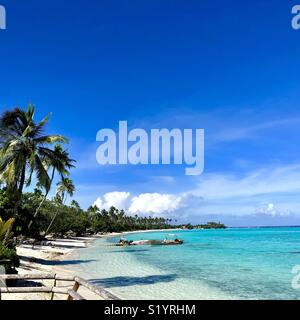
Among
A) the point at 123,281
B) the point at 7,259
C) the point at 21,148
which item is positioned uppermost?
the point at 21,148

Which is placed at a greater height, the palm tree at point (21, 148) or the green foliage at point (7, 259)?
the palm tree at point (21, 148)

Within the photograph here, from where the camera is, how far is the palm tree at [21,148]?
15.4 meters

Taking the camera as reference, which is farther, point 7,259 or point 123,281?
point 123,281

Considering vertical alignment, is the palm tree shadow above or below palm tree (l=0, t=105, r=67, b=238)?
below

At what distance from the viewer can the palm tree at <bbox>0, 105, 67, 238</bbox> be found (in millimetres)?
15406

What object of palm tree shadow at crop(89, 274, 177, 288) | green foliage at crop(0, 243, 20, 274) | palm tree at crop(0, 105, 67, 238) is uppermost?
palm tree at crop(0, 105, 67, 238)

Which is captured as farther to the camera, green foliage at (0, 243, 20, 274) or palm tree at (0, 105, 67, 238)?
palm tree at (0, 105, 67, 238)

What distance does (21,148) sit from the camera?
1564 centimetres

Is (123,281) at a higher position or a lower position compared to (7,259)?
lower

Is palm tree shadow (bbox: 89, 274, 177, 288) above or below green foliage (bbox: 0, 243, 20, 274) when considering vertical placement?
below

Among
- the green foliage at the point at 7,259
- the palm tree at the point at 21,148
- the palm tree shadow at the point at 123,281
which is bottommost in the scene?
the palm tree shadow at the point at 123,281

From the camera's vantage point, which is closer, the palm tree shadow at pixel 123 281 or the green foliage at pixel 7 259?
the green foliage at pixel 7 259
